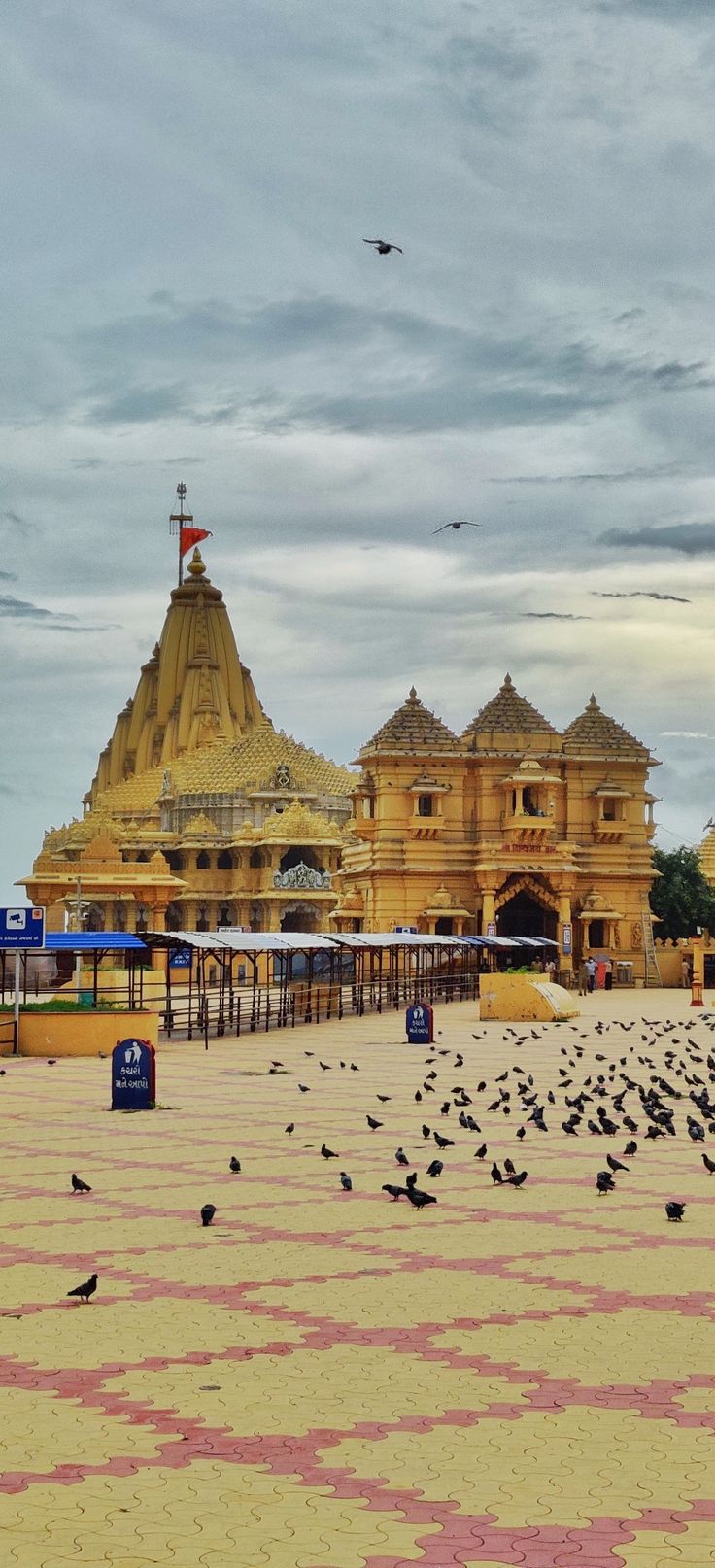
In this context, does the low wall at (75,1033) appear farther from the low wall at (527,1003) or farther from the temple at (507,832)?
the temple at (507,832)

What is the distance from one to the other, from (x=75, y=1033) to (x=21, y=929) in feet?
10.9

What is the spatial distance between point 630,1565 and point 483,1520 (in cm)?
78

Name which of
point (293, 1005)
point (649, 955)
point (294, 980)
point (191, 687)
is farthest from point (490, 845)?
point (191, 687)

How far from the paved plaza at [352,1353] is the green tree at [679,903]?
6277 cm

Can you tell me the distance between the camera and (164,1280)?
12883mm

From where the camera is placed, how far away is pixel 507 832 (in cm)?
7344

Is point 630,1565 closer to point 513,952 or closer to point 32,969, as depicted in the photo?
point 32,969

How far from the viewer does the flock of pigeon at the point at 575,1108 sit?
17.2m

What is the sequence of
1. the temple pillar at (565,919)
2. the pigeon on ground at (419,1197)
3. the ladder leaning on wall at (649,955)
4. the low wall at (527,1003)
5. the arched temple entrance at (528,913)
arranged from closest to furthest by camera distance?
1. the pigeon on ground at (419,1197)
2. the low wall at (527,1003)
3. the temple pillar at (565,919)
4. the ladder leaning on wall at (649,955)
5. the arched temple entrance at (528,913)

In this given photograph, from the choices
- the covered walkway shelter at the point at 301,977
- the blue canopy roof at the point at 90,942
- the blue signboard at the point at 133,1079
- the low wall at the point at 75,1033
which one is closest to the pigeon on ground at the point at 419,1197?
the blue signboard at the point at 133,1079

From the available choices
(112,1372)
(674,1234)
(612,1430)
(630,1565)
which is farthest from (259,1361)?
(674,1234)

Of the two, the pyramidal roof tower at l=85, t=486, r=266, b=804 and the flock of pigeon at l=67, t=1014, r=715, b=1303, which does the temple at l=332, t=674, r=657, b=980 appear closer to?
the flock of pigeon at l=67, t=1014, r=715, b=1303

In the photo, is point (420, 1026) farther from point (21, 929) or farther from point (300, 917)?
point (300, 917)

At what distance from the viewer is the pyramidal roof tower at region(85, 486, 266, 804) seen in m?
113
